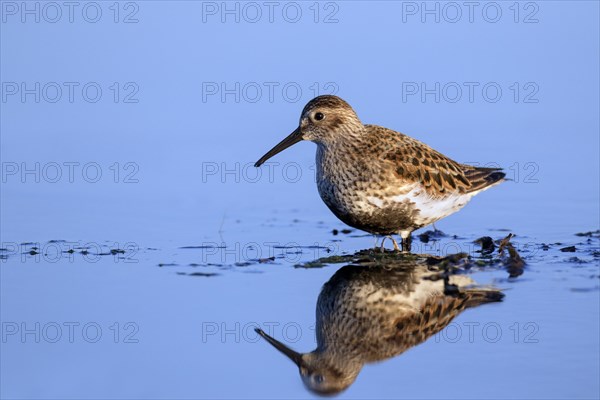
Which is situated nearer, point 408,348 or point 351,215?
point 408,348

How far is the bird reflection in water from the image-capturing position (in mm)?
7938

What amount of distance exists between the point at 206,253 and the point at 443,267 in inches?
92.1

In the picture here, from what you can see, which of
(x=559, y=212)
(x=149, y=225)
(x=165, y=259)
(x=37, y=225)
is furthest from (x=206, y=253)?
(x=559, y=212)

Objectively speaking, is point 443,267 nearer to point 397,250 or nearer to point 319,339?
point 397,250

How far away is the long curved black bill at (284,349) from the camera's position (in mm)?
8016

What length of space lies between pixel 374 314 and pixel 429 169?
→ 3036 mm

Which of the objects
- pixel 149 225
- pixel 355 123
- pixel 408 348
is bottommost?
pixel 408 348

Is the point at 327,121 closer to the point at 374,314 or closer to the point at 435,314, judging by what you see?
the point at 374,314

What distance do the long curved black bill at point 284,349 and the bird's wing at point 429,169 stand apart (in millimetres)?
3239

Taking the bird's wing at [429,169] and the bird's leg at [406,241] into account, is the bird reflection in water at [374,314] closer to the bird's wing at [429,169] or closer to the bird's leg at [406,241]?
the bird's leg at [406,241]

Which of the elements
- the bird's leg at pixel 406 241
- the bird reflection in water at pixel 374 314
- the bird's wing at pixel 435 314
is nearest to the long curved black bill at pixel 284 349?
the bird reflection in water at pixel 374 314

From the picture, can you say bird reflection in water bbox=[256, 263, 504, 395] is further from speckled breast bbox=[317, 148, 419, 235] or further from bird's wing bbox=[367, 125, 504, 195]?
bird's wing bbox=[367, 125, 504, 195]

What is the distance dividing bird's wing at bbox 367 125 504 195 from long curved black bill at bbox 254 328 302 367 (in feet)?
10.6

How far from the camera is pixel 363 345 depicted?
819cm
